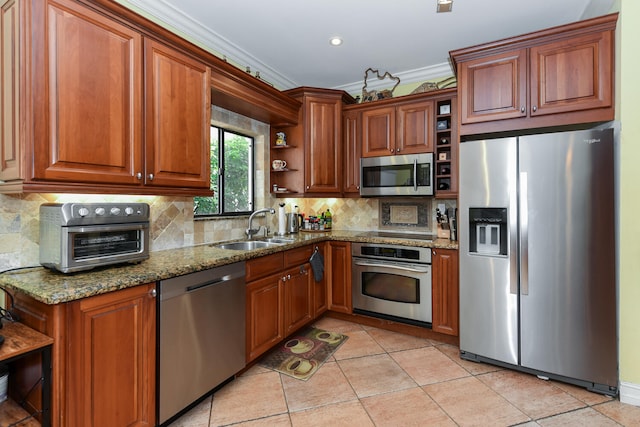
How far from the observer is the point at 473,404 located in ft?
6.55

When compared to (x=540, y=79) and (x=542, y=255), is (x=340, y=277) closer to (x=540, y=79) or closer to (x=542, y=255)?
(x=542, y=255)

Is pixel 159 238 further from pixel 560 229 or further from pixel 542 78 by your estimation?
pixel 542 78

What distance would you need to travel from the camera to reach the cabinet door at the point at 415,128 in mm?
3158

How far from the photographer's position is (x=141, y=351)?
1585 mm

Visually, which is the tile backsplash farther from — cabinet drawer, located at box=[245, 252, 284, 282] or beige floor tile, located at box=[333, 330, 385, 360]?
beige floor tile, located at box=[333, 330, 385, 360]

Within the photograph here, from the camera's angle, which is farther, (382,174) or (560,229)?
(382,174)

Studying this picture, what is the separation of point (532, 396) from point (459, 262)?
0.97 meters

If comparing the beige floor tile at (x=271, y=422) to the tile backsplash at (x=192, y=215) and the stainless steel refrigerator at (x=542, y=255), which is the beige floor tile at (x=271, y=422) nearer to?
the tile backsplash at (x=192, y=215)

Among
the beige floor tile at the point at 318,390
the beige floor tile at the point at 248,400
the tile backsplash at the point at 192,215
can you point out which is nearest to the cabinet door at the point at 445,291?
the tile backsplash at the point at 192,215

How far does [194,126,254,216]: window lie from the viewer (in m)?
3.01

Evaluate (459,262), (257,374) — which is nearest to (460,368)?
(459,262)

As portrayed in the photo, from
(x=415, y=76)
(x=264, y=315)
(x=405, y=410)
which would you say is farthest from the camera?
(x=415, y=76)

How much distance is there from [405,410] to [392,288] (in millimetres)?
1228

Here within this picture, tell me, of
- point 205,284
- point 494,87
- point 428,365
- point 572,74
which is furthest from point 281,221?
point 572,74
